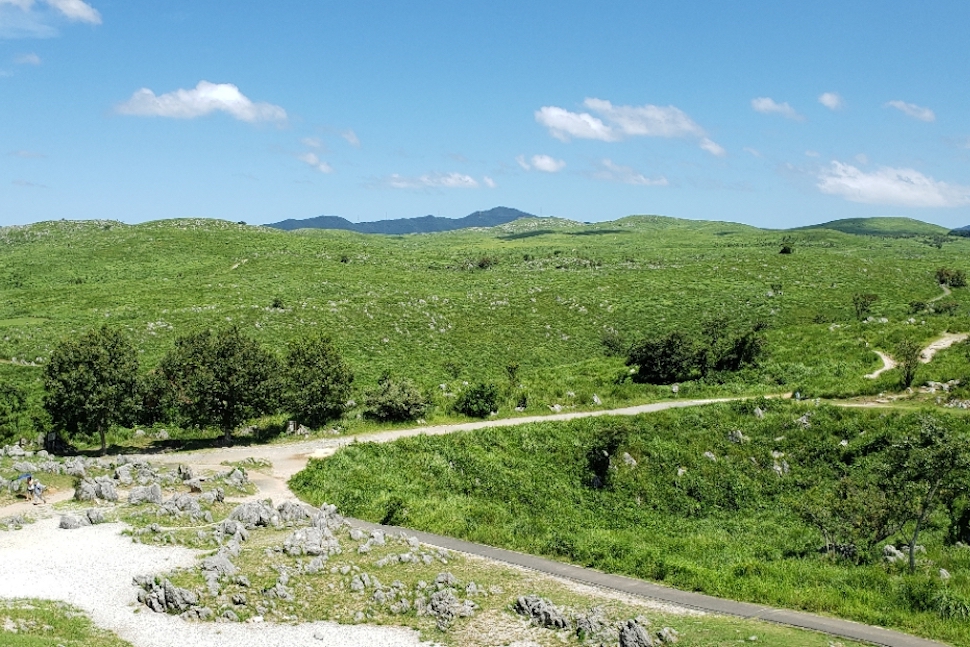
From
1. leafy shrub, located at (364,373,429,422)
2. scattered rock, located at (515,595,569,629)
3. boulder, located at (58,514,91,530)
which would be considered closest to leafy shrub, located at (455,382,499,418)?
leafy shrub, located at (364,373,429,422)

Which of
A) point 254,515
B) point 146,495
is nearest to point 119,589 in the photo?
point 254,515

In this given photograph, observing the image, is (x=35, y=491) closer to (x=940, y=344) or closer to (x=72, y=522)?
(x=72, y=522)

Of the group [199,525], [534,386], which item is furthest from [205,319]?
[199,525]

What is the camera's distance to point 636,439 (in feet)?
145

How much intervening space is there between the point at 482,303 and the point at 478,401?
38.0 meters

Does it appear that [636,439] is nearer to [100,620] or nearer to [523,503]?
[523,503]

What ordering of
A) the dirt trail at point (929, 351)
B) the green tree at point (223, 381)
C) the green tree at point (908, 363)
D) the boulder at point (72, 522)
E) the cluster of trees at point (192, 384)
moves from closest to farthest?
the boulder at point (72, 522)
the cluster of trees at point (192, 384)
the green tree at point (223, 381)
the green tree at point (908, 363)
the dirt trail at point (929, 351)

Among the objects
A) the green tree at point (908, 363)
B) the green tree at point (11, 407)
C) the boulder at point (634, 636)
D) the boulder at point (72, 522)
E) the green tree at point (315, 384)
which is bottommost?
the boulder at point (634, 636)

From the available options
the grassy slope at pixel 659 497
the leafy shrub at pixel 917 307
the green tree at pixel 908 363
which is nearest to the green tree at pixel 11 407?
the grassy slope at pixel 659 497

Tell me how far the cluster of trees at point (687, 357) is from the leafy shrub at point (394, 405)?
18.7m

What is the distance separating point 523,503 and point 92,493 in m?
20.8

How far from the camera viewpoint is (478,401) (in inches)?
2035

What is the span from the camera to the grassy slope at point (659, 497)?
90.4 feet

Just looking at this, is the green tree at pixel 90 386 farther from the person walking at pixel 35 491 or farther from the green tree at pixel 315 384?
the green tree at pixel 315 384
